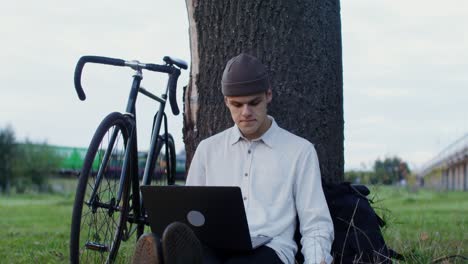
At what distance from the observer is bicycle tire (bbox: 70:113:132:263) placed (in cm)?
403

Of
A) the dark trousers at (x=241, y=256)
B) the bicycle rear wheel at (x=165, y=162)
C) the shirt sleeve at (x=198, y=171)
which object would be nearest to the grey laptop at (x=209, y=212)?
the dark trousers at (x=241, y=256)

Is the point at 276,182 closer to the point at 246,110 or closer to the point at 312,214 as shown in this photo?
the point at 312,214

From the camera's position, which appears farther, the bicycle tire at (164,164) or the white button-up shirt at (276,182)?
the bicycle tire at (164,164)

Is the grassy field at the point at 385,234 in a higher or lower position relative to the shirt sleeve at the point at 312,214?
lower

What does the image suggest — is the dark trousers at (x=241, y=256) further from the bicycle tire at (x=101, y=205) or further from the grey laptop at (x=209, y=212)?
the bicycle tire at (x=101, y=205)

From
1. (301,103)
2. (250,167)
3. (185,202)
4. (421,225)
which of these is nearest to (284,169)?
(250,167)

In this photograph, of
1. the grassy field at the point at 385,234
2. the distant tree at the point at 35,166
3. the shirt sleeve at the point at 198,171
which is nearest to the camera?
the shirt sleeve at the point at 198,171

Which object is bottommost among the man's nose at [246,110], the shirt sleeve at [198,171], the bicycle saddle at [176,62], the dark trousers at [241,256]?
the dark trousers at [241,256]

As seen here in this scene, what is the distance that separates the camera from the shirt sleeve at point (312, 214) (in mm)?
3680

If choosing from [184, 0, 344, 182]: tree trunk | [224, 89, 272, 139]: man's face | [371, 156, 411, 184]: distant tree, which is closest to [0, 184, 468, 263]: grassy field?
[184, 0, 344, 182]: tree trunk

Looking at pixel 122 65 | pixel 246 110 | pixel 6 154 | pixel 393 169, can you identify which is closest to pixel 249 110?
pixel 246 110

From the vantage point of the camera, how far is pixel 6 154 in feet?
113

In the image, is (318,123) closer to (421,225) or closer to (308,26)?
(308,26)

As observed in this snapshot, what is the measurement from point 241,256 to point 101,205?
99 centimetres
